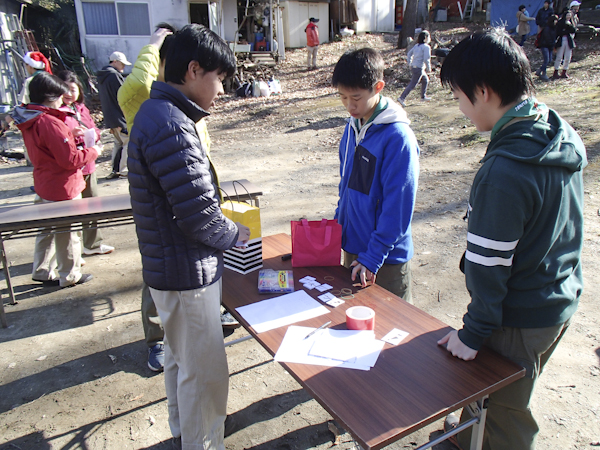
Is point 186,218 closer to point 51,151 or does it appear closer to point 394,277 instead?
point 394,277

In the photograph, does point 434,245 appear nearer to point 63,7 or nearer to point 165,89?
point 165,89

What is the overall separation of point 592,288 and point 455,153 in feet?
15.5

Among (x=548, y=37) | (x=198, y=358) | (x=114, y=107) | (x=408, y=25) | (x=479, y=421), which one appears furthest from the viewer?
(x=408, y=25)

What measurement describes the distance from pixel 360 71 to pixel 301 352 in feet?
4.54

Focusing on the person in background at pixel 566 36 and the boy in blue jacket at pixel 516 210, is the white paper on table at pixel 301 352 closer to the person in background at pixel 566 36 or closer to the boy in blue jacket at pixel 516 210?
the boy in blue jacket at pixel 516 210

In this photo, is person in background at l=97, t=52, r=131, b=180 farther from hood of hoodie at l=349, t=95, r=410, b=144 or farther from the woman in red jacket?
hood of hoodie at l=349, t=95, r=410, b=144

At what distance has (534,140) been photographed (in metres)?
1.45

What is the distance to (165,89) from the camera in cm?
176

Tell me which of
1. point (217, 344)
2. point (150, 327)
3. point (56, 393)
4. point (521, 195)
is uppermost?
point (521, 195)

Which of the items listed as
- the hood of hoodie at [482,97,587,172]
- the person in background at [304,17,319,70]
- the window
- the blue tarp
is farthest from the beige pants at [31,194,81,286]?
the blue tarp

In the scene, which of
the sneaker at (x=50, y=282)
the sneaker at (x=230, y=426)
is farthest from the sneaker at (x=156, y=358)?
the sneaker at (x=50, y=282)

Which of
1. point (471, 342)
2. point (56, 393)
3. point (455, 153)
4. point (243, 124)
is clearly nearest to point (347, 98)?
point (471, 342)

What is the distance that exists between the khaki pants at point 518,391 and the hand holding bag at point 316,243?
967mm

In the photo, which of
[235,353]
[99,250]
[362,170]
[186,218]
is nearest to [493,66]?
[362,170]
